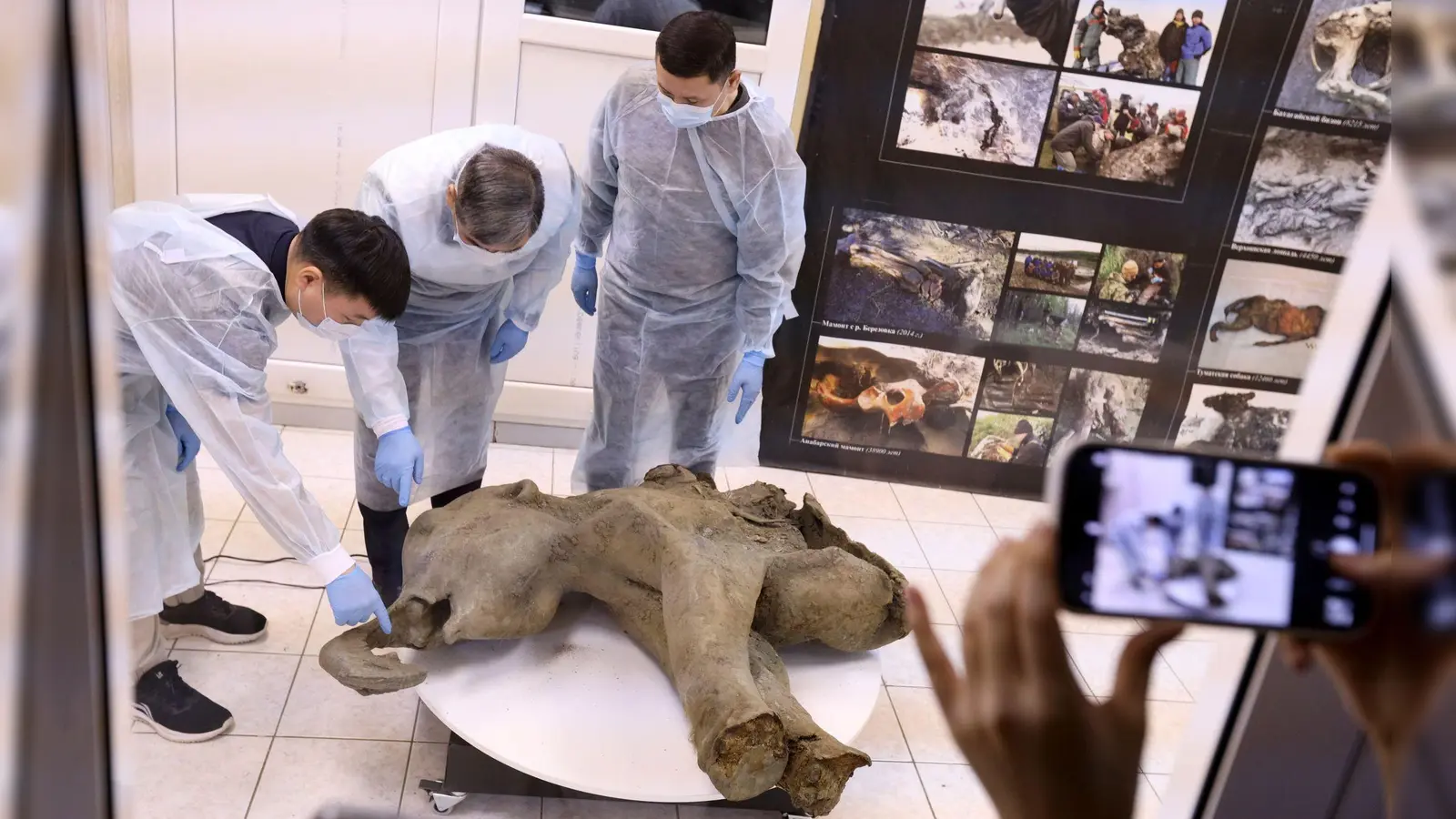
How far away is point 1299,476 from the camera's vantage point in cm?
35

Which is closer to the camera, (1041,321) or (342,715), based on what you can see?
(1041,321)

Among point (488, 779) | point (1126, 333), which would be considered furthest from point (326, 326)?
point (1126, 333)

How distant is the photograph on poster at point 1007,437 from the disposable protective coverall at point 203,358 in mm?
859

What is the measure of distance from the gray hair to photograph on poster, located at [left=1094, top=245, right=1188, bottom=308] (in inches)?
31.4

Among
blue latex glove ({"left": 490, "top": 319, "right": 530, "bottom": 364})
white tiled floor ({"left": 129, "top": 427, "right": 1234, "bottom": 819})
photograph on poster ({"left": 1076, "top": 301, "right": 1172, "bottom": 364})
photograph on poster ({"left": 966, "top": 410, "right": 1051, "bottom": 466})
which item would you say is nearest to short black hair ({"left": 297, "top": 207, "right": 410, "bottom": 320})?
blue latex glove ({"left": 490, "top": 319, "right": 530, "bottom": 364})

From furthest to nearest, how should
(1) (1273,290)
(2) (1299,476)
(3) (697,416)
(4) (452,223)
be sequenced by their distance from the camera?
1. (3) (697,416)
2. (4) (452,223)
3. (1) (1273,290)
4. (2) (1299,476)

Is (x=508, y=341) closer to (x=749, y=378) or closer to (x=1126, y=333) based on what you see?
(x=749, y=378)

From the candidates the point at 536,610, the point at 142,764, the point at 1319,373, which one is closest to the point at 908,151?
the point at 536,610

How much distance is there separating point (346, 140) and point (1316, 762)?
1553 mm

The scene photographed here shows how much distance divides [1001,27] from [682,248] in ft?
2.09

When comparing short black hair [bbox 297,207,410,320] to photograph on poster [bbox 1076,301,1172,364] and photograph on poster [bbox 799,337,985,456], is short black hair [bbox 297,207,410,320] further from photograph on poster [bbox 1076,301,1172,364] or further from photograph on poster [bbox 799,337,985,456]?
photograph on poster [bbox 1076,301,1172,364]

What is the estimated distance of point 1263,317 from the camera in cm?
114

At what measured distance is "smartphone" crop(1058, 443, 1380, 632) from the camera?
1.13ft

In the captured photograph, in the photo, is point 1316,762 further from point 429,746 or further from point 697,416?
point 697,416
